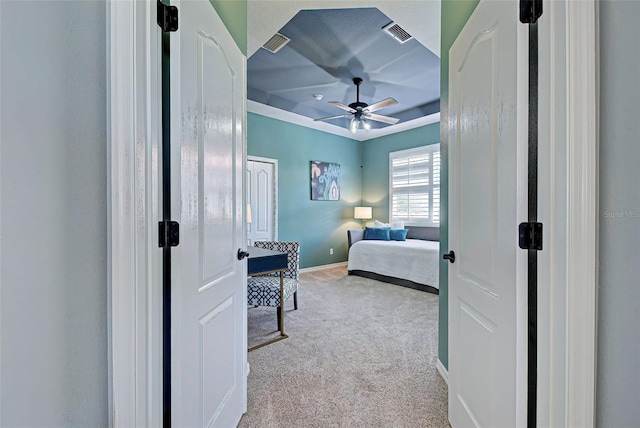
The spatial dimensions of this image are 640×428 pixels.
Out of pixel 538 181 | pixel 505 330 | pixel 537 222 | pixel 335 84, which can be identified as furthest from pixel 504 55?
pixel 335 84

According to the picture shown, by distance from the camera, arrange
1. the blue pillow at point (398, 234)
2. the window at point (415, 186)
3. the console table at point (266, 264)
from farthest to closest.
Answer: the window at point (415, 186)
the blue pillow at point (398, 234)
the console table at point (266, 264)

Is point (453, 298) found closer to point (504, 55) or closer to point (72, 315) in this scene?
point (504, 55)

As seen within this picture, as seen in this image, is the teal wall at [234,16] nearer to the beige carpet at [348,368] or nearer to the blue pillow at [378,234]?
the beige carpet at [348,368]

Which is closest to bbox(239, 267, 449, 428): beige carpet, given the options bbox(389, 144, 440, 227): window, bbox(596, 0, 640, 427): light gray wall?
bbox(596, 0, 640, 427): light gray wall

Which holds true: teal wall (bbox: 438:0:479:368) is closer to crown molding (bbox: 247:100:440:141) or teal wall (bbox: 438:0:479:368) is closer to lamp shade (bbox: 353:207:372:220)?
crown molding (bbox: 247:100:440:141)

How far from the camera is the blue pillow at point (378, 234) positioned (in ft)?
17.2

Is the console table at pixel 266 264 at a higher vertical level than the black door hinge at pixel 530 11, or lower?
lower

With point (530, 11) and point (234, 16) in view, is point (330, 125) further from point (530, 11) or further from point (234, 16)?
point (530, 11)

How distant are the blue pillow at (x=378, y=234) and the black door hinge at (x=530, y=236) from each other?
4.39 metres

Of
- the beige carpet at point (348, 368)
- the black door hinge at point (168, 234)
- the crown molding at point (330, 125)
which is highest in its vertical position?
the crown molding at point (330, 125)

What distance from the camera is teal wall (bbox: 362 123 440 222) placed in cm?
580

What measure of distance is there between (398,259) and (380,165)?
2528 millimetres

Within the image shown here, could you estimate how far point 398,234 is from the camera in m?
5.25

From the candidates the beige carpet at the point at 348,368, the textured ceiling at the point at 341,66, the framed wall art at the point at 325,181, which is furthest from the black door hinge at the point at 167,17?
the framed wall art at the point at 325,181
